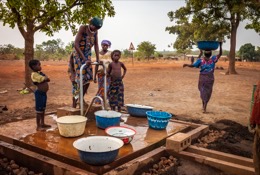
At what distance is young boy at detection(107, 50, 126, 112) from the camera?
5836mm

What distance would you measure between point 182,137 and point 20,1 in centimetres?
706

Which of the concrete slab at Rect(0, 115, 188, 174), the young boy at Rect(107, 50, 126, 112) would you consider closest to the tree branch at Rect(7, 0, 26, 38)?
the young boy at Rect(107, 50, 126, 112)

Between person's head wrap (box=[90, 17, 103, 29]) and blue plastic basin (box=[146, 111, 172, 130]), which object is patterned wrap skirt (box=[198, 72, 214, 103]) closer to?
blue plastic basin (box=[146, 111, 172, 130])

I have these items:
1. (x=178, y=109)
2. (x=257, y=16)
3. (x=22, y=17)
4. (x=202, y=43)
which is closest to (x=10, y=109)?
(x=22, y=17)

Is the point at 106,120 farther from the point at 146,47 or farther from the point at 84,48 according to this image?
→ the point at 146,47

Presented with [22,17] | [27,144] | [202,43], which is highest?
[22,17]

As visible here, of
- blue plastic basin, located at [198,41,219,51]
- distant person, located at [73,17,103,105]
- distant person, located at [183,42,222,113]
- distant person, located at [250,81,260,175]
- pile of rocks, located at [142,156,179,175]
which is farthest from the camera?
distant person, located at [183,42,222,113]

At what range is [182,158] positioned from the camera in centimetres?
360

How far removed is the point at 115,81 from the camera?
232 inches

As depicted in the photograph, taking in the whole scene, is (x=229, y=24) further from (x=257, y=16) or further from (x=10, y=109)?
(x=10, y=109)

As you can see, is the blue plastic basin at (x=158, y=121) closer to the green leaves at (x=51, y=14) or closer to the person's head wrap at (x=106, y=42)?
the person's head wrap at (x=106, y=42)

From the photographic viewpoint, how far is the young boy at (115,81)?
5836 millimetres

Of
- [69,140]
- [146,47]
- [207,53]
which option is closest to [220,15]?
[207,53]

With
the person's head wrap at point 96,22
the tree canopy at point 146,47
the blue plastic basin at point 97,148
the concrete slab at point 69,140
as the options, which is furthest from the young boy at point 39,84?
the tree canopy at point 146,47
